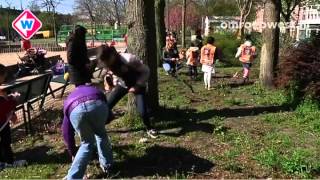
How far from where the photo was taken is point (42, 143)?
734 cm

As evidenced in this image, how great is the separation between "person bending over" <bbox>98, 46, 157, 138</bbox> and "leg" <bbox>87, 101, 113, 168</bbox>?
1043 millimetres

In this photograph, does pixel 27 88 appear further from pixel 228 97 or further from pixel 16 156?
pixel 228 97

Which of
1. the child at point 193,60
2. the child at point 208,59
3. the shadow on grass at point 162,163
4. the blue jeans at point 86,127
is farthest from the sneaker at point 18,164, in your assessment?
the child at point 193,60

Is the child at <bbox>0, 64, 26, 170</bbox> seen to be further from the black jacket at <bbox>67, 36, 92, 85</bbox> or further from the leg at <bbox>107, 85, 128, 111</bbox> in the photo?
the leg at <bbox>107, 85, 128, 111</bbox>

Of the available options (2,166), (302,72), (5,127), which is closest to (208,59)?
(302,72)

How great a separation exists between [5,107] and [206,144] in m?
2.72

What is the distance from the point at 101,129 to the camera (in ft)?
17.5

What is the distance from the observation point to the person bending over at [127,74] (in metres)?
6.08

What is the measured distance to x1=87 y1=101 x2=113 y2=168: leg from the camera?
5070 mm

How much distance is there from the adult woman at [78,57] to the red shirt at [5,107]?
109 cm

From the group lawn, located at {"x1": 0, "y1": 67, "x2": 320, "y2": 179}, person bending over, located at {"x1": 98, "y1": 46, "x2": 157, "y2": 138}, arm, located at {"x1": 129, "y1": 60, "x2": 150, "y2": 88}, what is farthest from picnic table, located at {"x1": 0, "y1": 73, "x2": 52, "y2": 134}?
arm, located at {"x1": 129, "y1": 60, "x2": 150, "y2": 88}

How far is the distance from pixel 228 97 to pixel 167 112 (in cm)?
266

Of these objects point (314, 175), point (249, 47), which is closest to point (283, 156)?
point (314, 175)

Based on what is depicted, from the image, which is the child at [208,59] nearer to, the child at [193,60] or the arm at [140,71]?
the child at [193,60]
